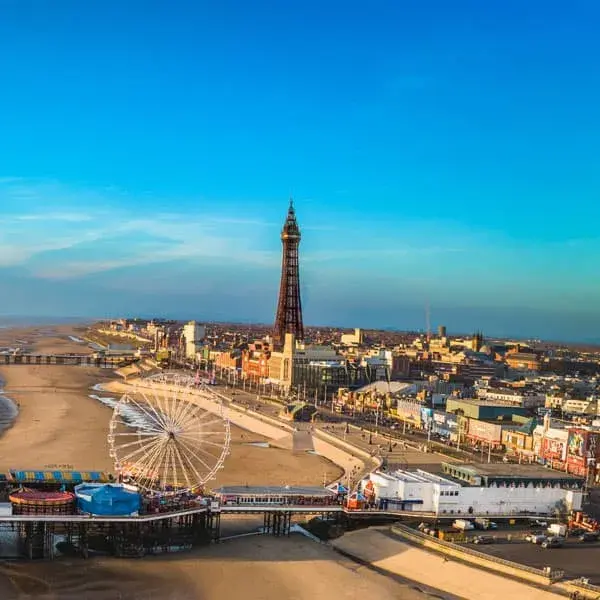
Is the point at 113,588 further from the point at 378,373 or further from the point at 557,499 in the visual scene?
the point at 378,373

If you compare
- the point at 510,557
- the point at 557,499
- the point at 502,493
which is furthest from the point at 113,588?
the point at 557,499

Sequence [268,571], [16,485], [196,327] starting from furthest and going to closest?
[196,327] < [16,485] < [268,571]

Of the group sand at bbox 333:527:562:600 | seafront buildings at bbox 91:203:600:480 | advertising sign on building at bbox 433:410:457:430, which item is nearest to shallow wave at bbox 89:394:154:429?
seafront buildings at bbox 91:203:600:480

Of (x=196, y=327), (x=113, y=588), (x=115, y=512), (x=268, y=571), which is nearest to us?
(x=113, y=588)

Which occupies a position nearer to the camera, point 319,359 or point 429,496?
point 429,496

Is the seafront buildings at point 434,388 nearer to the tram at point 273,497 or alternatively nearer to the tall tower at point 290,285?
the tall tower at point 290,285
